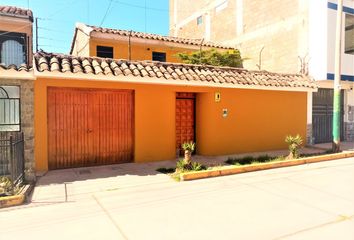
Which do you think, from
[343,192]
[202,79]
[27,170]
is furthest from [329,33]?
[27,170]

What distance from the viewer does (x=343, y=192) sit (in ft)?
22.3

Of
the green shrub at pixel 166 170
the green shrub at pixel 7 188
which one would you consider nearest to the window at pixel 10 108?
the green shrub at pixel 7 188

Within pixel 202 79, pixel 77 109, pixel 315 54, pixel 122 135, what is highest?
pixel 315 54

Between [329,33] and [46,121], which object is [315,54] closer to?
[329,33]

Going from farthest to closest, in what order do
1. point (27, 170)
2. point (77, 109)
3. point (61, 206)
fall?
point (77, 109) < point (27, 170) < point (61, 206)

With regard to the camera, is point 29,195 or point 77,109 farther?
point 77,109

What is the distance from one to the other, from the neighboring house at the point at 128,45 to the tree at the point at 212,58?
3.24ft

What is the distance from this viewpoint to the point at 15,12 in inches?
584

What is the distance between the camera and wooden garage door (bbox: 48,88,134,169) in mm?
8883

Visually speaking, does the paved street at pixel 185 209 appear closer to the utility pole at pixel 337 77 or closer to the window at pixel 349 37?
the utility pole at pixel 337 77

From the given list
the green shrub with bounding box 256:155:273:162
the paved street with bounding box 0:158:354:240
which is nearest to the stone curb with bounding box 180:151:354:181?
the paved street with bounding box 0:158:354:240

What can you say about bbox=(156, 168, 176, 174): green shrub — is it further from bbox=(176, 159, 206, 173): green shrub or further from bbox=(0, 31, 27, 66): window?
bbox=(0, 31, 27, 66): window

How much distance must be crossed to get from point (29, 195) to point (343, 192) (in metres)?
7.28

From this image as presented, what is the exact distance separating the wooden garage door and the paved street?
2.83 ft
